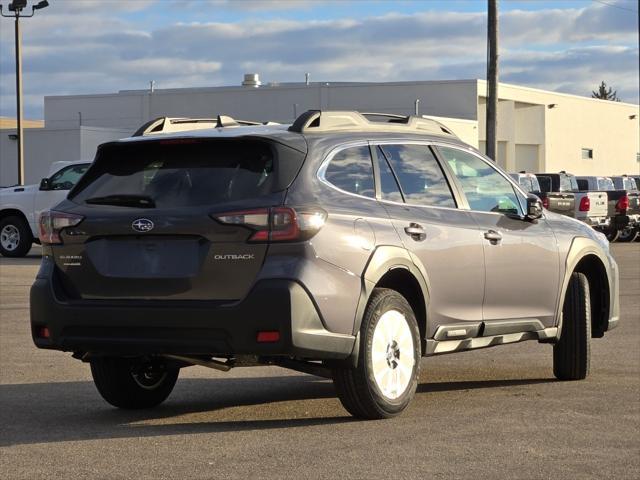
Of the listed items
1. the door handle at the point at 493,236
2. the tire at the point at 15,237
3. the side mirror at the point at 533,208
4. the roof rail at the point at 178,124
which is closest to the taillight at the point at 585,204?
the tire at the point at 15,237

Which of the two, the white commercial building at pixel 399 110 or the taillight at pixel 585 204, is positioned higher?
the white commercial building at pixel 399 110

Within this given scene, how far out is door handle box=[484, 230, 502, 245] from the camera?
954cm

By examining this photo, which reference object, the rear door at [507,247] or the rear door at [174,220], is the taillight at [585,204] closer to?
the rear door at [507,247]

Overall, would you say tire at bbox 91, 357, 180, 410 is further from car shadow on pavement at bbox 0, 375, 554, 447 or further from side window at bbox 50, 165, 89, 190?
side window at bbox 50, 165, 89, 190

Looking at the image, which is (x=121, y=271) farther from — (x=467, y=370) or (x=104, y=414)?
(x=467, y=370)

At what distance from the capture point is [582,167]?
228ft

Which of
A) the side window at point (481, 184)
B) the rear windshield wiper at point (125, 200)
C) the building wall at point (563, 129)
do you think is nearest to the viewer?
the rear windshield wiper at point (125, 200)

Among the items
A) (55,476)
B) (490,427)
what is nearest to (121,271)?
(55,476)

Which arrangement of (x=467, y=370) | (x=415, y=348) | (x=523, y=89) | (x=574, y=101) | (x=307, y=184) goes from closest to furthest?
(x=307, y=184), (x=415, y=348), (x=467, y=370), (x=523, y=89), (x=574, y=101)

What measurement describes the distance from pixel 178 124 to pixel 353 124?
123 cm

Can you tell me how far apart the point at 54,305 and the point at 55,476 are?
171 centimetres

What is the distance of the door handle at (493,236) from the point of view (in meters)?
9.54

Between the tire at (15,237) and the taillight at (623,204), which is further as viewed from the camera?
the taillight at (623,204)

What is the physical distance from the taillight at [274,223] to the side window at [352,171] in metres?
0.58
